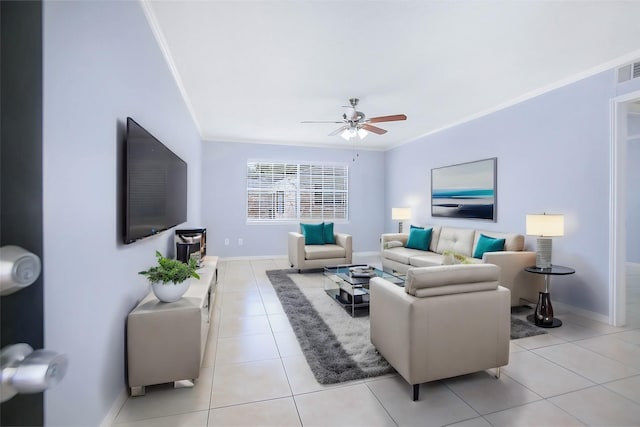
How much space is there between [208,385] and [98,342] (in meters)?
0.81

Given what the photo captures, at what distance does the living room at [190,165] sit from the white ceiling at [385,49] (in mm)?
179

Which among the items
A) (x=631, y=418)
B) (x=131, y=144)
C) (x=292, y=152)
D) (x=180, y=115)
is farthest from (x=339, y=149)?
(x=631, y=418)

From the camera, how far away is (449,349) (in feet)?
6.27

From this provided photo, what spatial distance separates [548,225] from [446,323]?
6.59 ft

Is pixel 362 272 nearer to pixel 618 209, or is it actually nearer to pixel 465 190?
pixel 465 190

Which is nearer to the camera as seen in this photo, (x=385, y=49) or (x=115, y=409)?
(x=115, y=409)

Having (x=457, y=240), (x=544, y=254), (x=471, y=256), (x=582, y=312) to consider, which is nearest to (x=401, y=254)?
(x=457, y=240)

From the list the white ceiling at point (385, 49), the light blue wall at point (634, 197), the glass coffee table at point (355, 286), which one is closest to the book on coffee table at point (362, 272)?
the glass coffee table at point (355, 286)

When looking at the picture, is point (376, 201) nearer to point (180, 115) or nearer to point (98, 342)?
point (180, 115)

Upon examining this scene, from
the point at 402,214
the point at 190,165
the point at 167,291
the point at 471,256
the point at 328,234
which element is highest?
the point at 190,165

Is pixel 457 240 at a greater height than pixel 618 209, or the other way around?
pixel 618 209

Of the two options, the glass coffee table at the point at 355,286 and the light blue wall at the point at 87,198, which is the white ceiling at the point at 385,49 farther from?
the glass coffee table at the point at 355,286

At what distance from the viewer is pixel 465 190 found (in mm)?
4852

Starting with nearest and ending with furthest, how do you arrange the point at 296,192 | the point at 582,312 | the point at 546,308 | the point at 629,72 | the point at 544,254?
the point at 629,72 < the point at 546,308 < the point at 544,254 < the point at 582,312 < the point at 296,192
